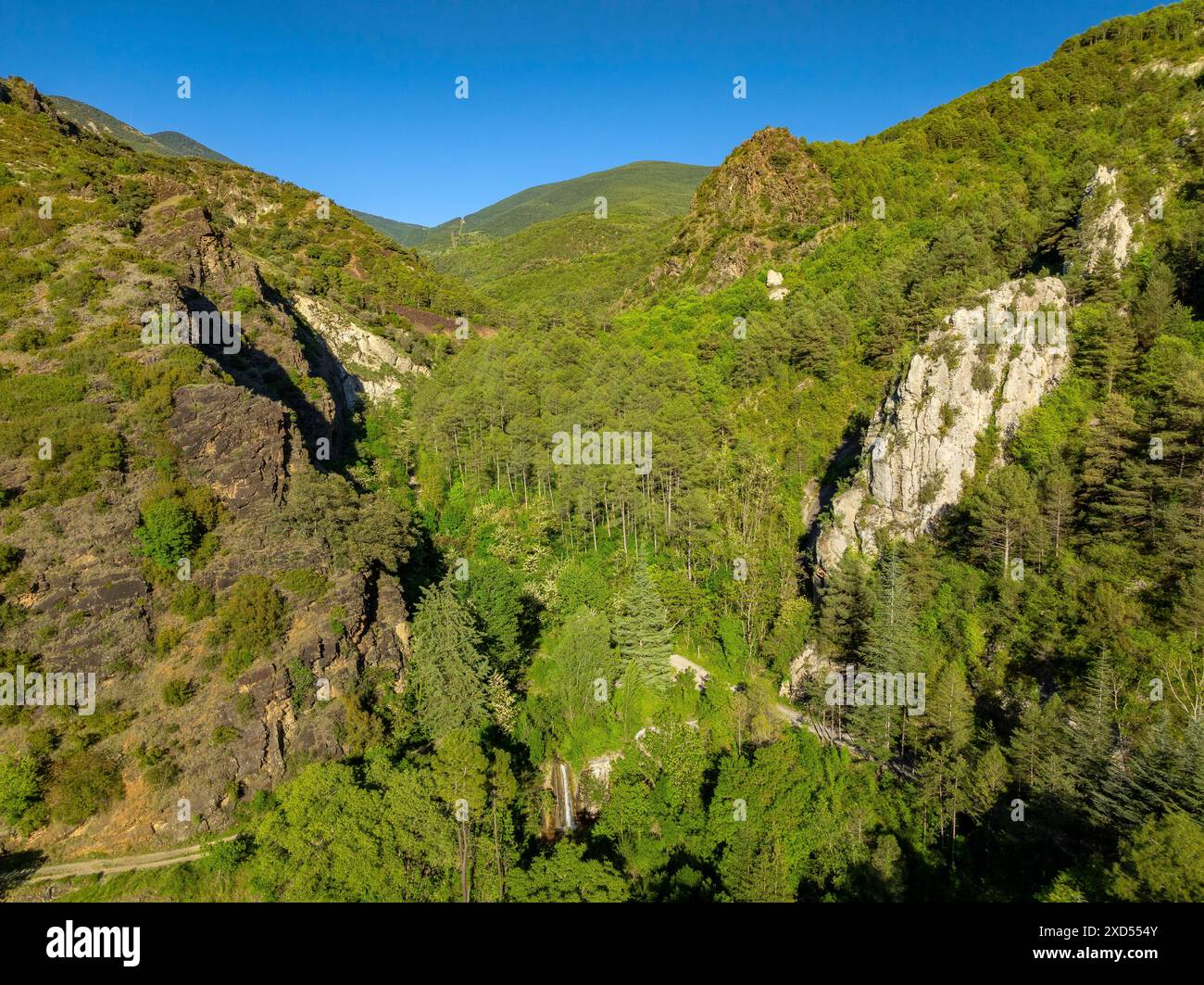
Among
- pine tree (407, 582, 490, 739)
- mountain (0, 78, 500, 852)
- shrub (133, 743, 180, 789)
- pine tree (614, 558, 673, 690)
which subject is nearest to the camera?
shrub (133, 743, 180, 789)

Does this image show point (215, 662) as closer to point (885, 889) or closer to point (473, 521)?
point (473, 521)

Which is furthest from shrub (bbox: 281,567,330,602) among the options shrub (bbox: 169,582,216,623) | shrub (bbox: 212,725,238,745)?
shrub (bbox: 212,725,238,745)

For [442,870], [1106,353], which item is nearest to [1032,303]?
[1106,353]

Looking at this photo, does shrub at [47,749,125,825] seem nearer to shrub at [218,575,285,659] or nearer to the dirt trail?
the dirt trail

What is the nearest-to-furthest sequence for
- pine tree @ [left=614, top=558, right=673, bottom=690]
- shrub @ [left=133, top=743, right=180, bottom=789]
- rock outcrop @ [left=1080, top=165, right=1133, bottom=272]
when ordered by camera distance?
shrub @ [left=133, top=743, right=180, bottom=789] < pine tree @ [left=614, top=558, right=673, bottom=690] < rock outcrop @ [left=1080, top=165, right=1133, bottom=272]

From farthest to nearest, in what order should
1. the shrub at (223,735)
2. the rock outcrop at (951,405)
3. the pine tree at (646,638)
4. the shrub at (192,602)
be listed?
1. the pine tree at (646,638)
2. the rock outcrop at (951,405)
3. the shrub at (192,602)
4. the shrub at (223,735)

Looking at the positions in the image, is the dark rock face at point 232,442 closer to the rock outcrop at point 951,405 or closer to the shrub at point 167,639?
the shrub at point 167,639

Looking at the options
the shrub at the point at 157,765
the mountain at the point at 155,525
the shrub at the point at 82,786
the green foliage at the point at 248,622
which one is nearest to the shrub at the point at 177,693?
the mountain at the point at 155,525
